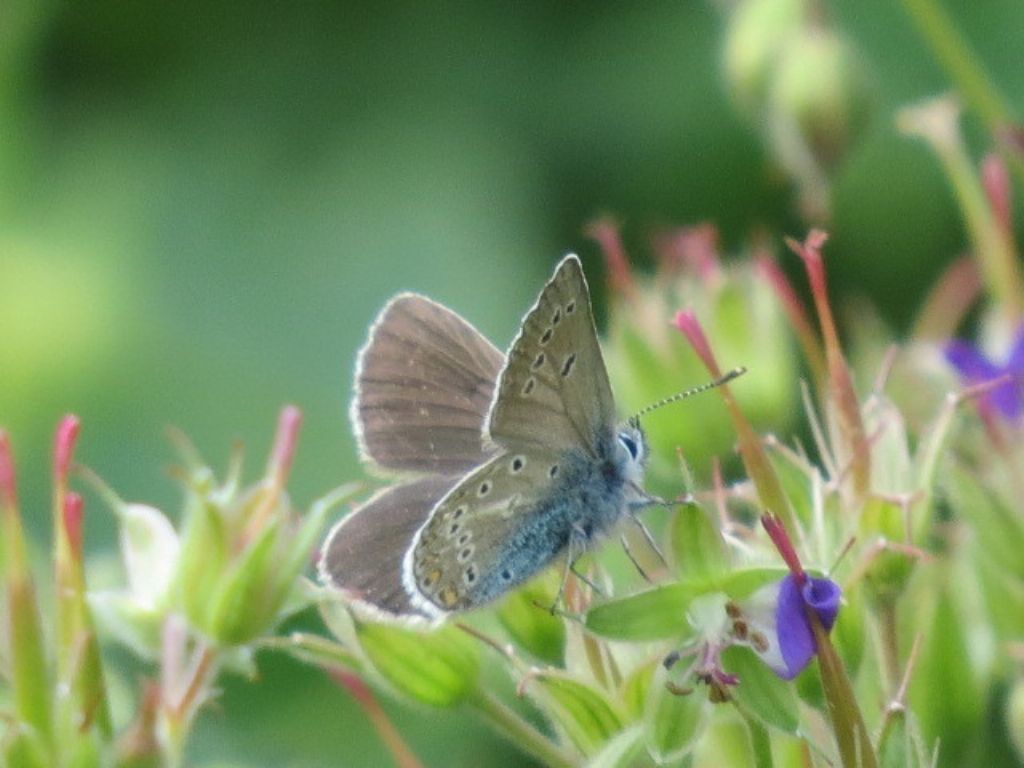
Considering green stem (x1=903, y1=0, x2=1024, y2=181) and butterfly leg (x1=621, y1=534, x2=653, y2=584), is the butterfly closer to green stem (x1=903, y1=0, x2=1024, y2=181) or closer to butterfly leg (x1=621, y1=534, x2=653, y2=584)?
butterfly leg (x1=621, y1=534, x2=653, y2=584)

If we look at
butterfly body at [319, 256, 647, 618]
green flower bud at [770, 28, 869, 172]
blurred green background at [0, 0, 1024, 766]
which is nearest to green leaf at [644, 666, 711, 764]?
butterfly body at [319, 256, 647, 618]

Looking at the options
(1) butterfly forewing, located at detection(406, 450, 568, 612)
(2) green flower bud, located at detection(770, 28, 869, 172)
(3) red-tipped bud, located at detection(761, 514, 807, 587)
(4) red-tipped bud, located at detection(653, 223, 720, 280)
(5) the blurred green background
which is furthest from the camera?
(5) the blurred green background

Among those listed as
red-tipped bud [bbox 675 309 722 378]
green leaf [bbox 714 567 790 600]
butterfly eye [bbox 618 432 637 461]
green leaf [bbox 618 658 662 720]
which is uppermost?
red-tipped bud [bbox 675 309 722 378]

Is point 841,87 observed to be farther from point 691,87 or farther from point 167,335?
point 167,335

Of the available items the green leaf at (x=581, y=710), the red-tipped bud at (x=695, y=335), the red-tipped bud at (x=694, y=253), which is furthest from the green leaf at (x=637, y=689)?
the red-tipped bud at (x=694, y=253)

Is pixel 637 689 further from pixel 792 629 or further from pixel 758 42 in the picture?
pixel 758 42

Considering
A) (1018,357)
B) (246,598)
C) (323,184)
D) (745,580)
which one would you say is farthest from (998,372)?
(323,184)

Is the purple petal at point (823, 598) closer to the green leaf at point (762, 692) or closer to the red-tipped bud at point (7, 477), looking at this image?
the green leaf at point (762, 692)
